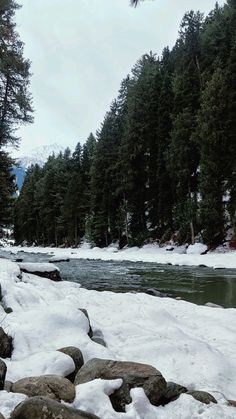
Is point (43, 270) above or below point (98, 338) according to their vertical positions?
above

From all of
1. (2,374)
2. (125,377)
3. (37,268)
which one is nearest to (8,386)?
(2,374)

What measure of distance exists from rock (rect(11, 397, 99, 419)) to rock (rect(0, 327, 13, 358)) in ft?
5.64

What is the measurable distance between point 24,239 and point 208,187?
222ft

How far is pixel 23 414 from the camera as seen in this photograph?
3.49m

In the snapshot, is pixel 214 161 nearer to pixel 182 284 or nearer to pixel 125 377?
pixel 182 284

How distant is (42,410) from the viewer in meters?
3.49

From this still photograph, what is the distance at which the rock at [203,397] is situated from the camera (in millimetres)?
4461

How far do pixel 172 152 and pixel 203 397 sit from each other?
32072mm

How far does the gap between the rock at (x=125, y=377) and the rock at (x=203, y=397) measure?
1.26ft

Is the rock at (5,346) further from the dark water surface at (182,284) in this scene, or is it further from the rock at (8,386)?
the dark water surface at (182,284)

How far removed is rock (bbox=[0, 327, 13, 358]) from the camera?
5.17m

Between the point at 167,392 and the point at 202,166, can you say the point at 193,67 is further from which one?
the point at 167,392

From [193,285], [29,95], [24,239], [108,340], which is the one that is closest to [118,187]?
[29,95]

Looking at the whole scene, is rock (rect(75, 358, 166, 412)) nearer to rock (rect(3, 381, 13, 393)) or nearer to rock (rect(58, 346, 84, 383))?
rock (rect(58, 346, 84, 383))
